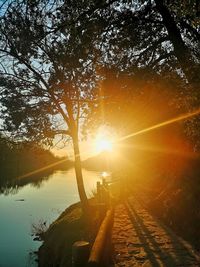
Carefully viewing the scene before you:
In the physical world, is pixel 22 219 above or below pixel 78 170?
below

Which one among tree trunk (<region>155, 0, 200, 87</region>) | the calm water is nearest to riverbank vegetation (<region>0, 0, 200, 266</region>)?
tree trunk (<region>155, 0, 200, 87</region>)

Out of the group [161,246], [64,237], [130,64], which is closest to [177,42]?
[130,64]

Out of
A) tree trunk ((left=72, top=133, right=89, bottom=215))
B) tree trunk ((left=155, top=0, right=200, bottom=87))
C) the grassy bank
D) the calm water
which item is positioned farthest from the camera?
the calm water

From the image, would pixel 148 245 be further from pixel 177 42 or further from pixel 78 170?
pixel 78 170

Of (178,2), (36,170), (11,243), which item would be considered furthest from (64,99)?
(36,170)

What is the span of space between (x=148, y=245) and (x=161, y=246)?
14.5 inches

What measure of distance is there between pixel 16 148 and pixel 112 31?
38.3ft

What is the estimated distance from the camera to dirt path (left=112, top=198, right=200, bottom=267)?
7.93 m

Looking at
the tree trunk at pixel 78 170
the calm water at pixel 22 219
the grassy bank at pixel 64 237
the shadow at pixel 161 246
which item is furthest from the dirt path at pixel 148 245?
the calm water at pixel 22 219

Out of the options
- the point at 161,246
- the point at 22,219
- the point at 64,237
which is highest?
the point at 161,246

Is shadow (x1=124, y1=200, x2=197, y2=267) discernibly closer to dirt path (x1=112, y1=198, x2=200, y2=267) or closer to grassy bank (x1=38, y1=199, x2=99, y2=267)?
dirt path (x1=112, y1=198, x2=200, y2=267)

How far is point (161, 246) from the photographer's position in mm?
Answer: 9219

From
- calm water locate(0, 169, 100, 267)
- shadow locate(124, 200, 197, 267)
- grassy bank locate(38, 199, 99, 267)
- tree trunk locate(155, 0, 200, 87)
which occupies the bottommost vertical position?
calm water locate(0, 169, 100, 267)

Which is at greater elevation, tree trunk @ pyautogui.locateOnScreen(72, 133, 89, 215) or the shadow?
tree trunk @ pyautogui.locateOnScreen(72, 133, 89, 215)
